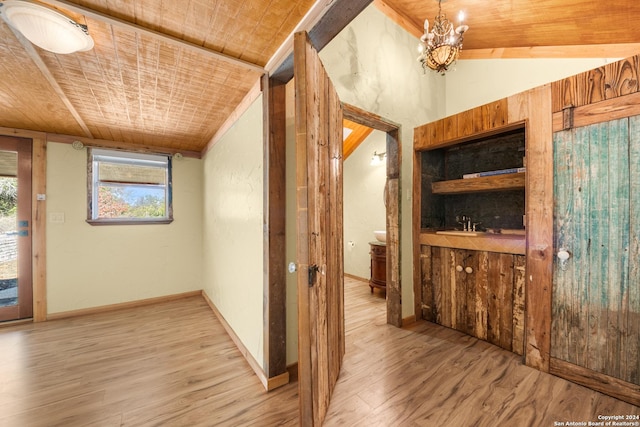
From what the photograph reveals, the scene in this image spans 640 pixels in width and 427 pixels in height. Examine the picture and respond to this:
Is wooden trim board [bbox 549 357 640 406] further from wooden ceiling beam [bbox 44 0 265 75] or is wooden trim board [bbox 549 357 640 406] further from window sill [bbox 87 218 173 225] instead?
window sill [bbox 87 218 173 225]

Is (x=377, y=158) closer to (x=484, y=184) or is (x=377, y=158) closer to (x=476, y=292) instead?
(x=484, y=184)

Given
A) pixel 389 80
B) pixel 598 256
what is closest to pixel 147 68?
pixel 389 80

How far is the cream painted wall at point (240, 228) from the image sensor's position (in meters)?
1.93

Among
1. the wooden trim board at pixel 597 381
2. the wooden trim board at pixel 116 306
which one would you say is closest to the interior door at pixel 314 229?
the wooden trim board at pixel 597 381

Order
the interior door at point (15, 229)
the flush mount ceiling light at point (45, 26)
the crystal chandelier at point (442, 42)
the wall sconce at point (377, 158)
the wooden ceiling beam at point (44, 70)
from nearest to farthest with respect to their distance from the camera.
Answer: the flush mount ceiling light at point (45, 26) < the wooden ceiling beam at point (44, 70) < the crystal chandelier at point (442, 42) < the interior door at point (15, 229) < the wall sconce at point (377, 158)

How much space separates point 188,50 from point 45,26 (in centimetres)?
64

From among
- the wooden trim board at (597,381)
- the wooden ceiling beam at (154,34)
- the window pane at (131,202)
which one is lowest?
the wooden trim board at (597,381)

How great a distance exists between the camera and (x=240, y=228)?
7.48 ft

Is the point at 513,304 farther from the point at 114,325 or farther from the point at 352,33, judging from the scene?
the point at 114,325

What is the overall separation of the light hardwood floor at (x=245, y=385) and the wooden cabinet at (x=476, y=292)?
140 millimetres

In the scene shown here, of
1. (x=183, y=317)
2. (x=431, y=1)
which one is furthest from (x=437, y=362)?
(x=431, y=1)

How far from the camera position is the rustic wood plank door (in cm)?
149

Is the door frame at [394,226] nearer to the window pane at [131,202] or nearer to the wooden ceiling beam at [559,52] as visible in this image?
the wooden ceiling beam at [559,52]

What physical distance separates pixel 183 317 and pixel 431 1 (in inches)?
181
